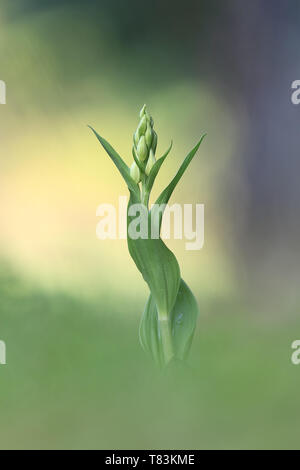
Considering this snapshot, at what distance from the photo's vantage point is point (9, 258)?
70 centimetres

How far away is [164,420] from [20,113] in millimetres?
432

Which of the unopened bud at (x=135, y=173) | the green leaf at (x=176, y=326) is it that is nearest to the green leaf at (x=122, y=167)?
the unopened bud at (x=135, y=173)

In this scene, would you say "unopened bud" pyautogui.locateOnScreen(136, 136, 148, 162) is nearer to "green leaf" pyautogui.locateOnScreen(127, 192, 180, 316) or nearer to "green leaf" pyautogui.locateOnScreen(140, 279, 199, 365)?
"green leaf" pyautogui.locateOnScreen(127, 192, 180, 316)

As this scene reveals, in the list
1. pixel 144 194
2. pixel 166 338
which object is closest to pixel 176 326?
pixel 166 338

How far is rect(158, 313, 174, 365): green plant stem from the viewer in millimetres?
707

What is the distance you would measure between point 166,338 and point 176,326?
0.02 m

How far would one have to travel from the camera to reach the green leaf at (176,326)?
71cm

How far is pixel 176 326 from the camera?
0.72m

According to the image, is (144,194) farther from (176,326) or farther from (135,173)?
(176,326)

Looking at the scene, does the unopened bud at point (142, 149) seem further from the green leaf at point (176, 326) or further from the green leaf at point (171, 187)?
the green leaf at point (176, 326)

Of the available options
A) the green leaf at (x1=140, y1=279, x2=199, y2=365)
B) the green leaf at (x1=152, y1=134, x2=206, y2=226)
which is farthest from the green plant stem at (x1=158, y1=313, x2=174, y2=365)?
the green leaf at (x1=152, y1=134, x2=206, y2=226)

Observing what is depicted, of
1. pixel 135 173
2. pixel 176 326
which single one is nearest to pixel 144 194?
pixel 135 173

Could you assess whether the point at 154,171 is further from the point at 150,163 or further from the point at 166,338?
the point at 166,338

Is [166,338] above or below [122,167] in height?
below
